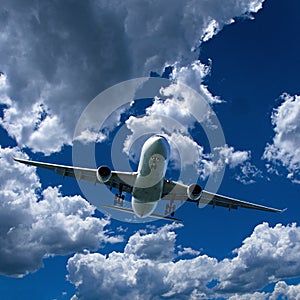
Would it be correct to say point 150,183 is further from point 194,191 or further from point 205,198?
point 205,198

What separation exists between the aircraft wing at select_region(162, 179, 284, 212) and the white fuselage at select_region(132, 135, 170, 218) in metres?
3.30

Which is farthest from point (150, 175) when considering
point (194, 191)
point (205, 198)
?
point (205, 198)

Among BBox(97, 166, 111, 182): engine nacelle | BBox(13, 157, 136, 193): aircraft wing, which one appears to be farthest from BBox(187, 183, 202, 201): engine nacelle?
BBox(97, 166, 111, 182): engine nacelle

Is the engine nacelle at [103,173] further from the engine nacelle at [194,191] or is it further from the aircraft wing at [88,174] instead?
the engine nacelle at [194,191]

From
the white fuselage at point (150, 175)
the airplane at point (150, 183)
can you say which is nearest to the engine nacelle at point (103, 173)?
the airplane at point (150, 183)

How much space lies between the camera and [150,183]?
118 ft

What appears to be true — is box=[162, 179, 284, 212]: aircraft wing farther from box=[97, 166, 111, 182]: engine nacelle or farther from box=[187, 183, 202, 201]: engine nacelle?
box=[97, 166, 111, 182]: engine nacelle

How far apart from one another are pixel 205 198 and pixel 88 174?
54.0 ft

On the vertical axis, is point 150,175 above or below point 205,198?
below

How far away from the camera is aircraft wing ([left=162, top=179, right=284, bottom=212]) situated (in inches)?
1640

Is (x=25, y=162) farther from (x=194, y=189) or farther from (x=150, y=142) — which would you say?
(x=194, y=189)

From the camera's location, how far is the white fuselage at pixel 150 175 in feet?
105

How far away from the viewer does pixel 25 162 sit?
39.1 metres

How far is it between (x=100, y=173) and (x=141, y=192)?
5.15 m
